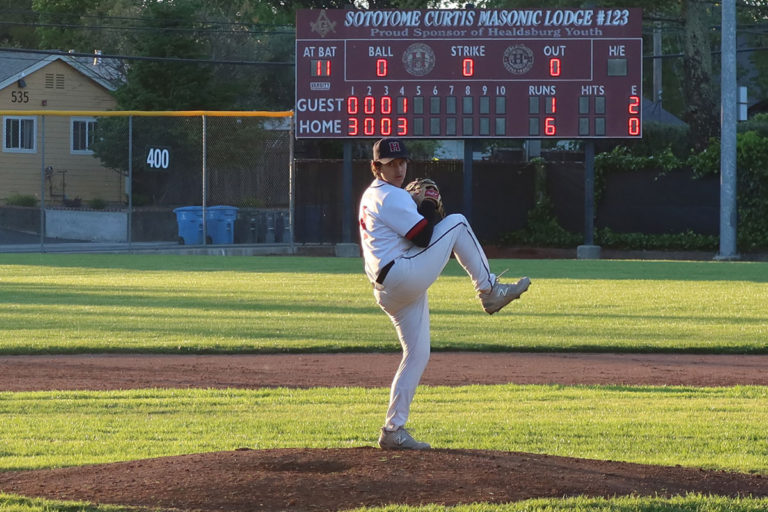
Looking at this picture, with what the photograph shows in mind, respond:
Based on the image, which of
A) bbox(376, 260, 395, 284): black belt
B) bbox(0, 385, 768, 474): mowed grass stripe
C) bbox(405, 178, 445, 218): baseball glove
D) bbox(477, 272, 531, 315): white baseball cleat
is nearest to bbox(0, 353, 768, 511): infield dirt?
bbox(0, 385, 768, 474): mowed grass stripe

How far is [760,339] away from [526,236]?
1927 centimetres

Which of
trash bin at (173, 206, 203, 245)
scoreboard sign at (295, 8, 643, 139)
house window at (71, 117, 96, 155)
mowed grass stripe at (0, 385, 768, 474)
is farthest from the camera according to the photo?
house window at (71, 117, 96, 155)

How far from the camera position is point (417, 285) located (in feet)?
20.6

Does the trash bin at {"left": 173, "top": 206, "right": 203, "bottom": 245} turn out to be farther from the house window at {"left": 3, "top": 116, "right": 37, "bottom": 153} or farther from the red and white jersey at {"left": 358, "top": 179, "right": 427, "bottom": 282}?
the red and white jersey at {"left": 358, "top": 179, "right": 427, "bottom": 282}

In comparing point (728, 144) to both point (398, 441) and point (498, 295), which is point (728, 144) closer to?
point (498, 295)

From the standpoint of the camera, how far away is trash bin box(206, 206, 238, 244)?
2936 centimetres

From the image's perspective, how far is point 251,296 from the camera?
17.8 metres

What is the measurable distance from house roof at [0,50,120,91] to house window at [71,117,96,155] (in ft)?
7.45

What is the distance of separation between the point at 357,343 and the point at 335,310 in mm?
3109

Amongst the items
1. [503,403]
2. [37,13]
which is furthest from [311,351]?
[37,13]

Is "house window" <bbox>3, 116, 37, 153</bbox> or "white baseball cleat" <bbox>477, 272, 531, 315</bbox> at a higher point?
"house window" <bbox>3, 116, 37, 153</bbox>

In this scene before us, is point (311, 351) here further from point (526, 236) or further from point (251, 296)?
point (526, 236)

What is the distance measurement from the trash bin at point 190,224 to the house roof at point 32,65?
38.2 feet

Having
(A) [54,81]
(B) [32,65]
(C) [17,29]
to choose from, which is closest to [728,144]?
(A) [54,81]
